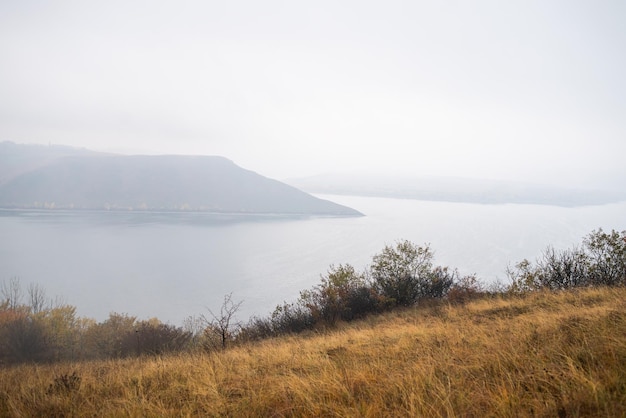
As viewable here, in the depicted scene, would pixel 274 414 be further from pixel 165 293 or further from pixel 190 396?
pixel 165 293

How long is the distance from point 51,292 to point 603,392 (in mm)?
102250

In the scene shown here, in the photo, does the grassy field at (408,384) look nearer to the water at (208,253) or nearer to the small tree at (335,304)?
the small tree at (335,304)

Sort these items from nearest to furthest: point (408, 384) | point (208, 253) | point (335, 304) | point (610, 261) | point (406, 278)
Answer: point (408, 384), point (610, 261), point (335, 304), point (406, 278), point (208, 253)

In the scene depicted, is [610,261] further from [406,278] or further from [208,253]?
[208,253]

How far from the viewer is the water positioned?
80.7 meters

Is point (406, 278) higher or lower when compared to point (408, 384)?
lower

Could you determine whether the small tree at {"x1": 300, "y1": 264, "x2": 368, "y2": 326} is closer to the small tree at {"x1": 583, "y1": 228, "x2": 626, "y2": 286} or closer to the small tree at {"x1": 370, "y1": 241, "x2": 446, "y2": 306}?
the small tree at {"x1": 370, "y1": 241, "x2": 446, "y2": 306}

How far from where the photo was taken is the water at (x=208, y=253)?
80688 millimetres

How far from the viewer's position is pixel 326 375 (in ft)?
14.4

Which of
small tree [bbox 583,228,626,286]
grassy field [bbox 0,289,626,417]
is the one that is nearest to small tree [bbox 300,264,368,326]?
grassy field [bbox 0,289,626,417]

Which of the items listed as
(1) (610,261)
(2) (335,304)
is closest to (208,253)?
(2) (335,304)

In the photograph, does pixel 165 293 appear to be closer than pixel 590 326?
No

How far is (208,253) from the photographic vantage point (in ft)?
421

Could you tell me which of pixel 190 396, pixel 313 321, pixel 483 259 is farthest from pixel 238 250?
pixel 190 396
